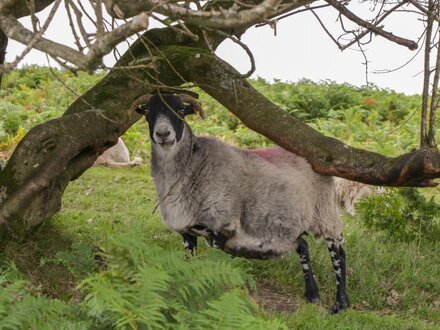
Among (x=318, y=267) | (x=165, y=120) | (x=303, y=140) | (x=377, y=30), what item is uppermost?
(x=377, y=30)

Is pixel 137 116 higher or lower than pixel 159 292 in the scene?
higher

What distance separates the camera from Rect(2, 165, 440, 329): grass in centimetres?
809

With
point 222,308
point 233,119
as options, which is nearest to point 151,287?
point 222,308

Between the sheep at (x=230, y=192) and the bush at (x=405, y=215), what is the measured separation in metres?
2.46

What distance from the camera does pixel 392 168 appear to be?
819cm

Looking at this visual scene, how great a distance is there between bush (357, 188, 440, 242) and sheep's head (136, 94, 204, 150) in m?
3.90

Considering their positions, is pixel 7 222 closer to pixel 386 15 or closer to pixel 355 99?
pixel 386 15

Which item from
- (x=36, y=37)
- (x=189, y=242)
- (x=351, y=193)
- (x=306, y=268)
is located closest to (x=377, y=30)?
(x=306, y=268)

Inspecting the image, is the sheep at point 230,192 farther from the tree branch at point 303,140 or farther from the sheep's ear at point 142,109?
the tree branch at point 303,140

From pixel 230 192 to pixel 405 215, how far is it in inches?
151

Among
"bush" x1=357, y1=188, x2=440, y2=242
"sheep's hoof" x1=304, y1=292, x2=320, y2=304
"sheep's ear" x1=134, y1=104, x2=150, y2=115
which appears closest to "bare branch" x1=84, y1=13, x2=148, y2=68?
"sheep's ear" x1=134, y1=104, x2=150, y2=115

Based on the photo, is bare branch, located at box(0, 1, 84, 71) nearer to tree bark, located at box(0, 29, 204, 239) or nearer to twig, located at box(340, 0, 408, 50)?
tree bark, located at box(0, 29, 204, 239)

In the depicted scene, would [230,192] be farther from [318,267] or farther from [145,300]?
[145,300]

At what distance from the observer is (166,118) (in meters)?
8.27
